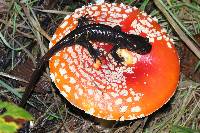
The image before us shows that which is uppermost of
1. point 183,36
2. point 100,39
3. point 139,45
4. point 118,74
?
point 100,39

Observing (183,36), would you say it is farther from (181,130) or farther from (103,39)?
(103,39)

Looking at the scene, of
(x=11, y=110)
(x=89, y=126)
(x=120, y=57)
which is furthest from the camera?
(x=89, y=126)

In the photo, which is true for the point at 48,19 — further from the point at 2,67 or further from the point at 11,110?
the point at 11,110

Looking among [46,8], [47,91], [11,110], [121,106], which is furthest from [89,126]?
[11,110]

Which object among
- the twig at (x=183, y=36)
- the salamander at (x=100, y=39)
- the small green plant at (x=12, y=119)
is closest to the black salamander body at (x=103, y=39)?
the salamander at (x=100, y=39)

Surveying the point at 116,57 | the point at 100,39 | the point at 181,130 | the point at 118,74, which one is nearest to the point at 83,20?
the point at 100,39
